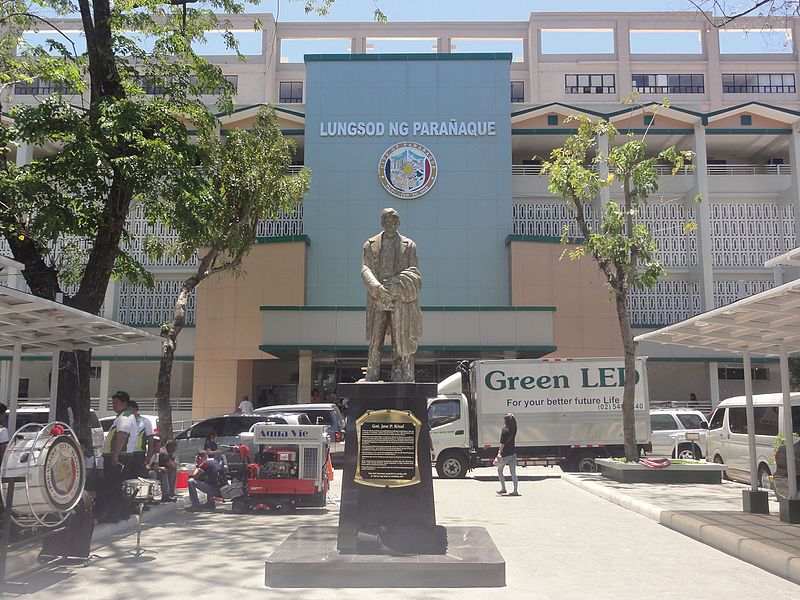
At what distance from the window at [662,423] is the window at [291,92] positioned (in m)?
33.2

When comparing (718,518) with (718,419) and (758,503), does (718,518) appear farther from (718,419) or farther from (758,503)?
(718,419)

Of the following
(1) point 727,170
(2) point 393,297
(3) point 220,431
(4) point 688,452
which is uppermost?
(1) point 727,170

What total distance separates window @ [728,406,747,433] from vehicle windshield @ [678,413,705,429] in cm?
464

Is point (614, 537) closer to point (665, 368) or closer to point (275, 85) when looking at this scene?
point (665, 368)

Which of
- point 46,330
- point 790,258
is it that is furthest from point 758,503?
point 46,330

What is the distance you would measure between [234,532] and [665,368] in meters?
26.9

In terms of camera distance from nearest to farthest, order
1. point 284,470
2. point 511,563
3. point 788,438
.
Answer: point 511,563 → point 788,438 → point 284,470

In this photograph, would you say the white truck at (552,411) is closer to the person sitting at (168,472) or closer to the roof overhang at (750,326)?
the person sitting at (168,472)

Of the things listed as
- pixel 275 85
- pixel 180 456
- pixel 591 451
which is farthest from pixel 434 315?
pixel 275 85

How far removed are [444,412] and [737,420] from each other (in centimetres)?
702

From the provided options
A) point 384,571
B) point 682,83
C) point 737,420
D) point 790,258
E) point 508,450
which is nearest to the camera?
point 384,571

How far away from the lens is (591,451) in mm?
19375

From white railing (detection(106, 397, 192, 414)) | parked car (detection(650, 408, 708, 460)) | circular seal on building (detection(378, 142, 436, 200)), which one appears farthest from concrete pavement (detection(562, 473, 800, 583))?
white railing (detection(106, 397, 192, 414))

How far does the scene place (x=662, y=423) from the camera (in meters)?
21.9
